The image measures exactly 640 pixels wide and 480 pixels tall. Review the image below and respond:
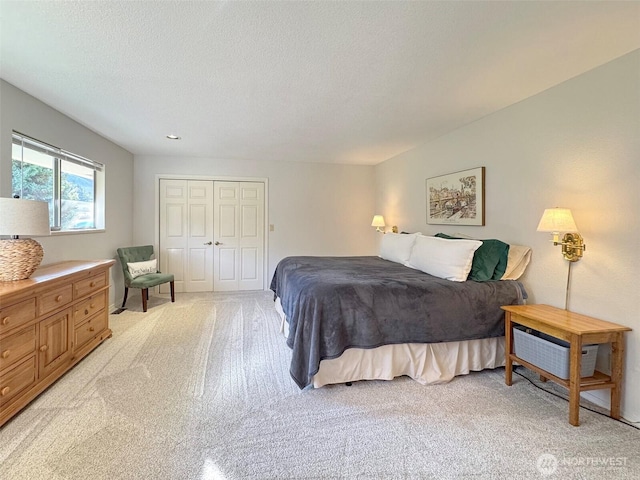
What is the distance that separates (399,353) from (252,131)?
2852mm

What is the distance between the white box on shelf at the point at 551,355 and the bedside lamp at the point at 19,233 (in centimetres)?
344

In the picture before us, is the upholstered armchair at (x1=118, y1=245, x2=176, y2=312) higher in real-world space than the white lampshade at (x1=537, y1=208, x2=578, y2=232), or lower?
lower

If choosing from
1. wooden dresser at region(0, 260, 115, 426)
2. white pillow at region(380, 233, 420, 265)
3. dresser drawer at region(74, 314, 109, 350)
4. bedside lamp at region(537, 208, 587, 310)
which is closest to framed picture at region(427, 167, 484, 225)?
white pillow at region(380, 233, 420, 265)

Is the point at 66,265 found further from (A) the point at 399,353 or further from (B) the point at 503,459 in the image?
(B) the point at 503,459

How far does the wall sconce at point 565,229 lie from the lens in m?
2.12

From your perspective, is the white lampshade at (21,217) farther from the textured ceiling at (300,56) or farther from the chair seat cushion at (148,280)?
the chair seat cushion at (148,280)

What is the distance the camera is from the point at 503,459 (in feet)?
5.09

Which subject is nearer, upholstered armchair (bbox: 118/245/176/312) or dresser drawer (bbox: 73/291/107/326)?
dresser drawer (bbox: 73/291/107/326)

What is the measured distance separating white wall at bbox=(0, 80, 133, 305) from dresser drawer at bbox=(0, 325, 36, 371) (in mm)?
1139

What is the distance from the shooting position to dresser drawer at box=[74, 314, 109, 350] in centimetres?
252

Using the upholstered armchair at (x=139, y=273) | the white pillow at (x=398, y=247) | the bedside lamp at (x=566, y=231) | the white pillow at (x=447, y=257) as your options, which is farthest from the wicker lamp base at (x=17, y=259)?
the bedside lamp at (x=566, y=231)

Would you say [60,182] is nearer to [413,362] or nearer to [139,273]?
[139,273]

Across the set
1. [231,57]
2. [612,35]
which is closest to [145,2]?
[231,57]

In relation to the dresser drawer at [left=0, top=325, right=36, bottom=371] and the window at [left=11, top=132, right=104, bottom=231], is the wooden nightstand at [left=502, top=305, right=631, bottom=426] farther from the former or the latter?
the window at [left=11, top=132, right=104, bottom=231]
